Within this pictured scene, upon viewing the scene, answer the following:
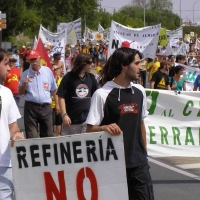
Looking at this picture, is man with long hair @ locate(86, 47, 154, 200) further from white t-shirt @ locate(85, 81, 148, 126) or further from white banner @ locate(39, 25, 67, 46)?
white banner @ locate(39, 25, 67, 46)

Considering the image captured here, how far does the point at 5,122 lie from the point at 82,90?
12.1 feet

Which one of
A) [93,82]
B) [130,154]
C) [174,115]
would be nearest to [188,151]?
[174,115]

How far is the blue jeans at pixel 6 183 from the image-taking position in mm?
5090

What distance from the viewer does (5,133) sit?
5.11 metres

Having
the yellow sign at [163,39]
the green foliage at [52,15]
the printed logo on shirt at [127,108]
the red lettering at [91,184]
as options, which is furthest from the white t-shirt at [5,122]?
the green foliage at [52,15]

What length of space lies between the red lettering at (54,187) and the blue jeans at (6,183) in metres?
0.27

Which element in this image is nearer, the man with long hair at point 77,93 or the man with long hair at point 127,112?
the man with long hair at point 127,112

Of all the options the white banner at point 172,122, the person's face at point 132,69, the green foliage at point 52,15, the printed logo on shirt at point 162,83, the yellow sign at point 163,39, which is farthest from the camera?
the green foliage at point 52,15

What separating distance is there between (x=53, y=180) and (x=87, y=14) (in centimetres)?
8814

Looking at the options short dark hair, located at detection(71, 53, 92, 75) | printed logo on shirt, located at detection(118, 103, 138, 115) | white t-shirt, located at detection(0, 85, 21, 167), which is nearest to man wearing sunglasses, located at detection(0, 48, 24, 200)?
white t-shirt, located at detection(0, 85, 21, 167)

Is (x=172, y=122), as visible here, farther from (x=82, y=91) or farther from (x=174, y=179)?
(x=82, y=91)

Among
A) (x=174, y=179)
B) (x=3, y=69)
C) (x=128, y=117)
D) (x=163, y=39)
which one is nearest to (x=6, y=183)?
(x=3, y=69)

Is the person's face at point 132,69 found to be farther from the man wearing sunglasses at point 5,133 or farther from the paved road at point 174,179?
the paved road at point 174,179

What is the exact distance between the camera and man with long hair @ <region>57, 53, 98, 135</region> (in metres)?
8.76
